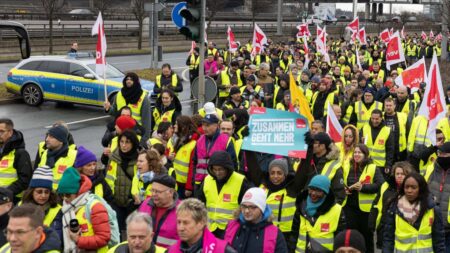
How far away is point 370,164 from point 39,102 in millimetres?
13955

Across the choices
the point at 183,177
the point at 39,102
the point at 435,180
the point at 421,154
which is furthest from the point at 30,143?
the point at 435,180

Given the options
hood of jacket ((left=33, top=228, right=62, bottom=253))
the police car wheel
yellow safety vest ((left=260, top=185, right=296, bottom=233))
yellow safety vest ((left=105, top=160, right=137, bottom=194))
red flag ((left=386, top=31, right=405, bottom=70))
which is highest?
red flag ((left=386, top=31, right=405, bottom=70))

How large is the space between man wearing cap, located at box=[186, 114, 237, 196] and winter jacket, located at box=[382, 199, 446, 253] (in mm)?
2171

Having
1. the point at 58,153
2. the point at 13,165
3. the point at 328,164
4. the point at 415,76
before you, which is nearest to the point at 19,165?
the point at 13,165

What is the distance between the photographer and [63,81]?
1944 centimetres

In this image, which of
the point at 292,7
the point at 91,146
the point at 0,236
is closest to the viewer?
the point at 0,236

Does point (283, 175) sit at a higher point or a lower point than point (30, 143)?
higher

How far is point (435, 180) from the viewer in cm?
730

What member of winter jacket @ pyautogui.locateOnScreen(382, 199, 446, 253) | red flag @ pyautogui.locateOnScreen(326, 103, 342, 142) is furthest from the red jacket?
red flag @ pyautogui.locateOnScreen(326, 103, 342, 142)

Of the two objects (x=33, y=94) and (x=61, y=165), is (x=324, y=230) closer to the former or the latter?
(x=61, y=165)

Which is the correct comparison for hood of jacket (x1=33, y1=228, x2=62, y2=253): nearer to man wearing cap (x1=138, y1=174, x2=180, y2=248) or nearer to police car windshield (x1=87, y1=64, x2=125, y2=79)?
man wearing cap (x1=138, y1=174, x2=180, y2=248)

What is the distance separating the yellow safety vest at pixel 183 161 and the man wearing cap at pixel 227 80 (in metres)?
7.80

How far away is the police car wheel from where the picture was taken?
19953mm

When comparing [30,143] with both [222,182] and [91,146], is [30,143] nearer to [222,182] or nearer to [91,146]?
[91,146]
